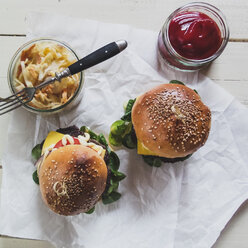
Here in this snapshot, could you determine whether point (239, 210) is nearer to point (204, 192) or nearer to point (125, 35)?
point (204, 192)

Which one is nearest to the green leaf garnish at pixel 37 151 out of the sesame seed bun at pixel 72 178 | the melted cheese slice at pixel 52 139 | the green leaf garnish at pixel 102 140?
the melted cheese slice at pixel 52 139

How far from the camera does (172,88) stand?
144 cm

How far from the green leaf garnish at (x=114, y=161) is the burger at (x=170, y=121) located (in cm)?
17

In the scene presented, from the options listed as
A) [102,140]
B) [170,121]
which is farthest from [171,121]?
[102,140]

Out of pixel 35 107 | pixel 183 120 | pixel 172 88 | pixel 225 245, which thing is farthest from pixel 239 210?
pixel 35 107

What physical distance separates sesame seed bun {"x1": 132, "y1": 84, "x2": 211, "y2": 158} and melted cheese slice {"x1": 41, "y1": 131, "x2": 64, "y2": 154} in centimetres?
37

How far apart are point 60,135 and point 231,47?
36.2 inches

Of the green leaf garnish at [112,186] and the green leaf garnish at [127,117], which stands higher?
the green leaf garnish at [127,117]

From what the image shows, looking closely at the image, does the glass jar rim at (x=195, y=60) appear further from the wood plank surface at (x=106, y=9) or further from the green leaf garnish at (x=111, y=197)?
the green leaf garnish at (x=111, y=197)

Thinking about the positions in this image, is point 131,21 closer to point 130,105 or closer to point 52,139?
point 130,105

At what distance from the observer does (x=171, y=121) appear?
4.54 feet

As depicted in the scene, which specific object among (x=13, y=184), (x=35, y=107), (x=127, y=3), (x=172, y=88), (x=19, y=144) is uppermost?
(x=127, y=3)

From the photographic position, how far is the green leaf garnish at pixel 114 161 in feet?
5.16

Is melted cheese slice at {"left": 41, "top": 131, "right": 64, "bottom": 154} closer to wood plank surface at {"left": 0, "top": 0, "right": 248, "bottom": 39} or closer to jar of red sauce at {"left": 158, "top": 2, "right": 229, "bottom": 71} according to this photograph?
wood plank surface at {"left": 0, "top": 0, "right": 248, "bottom": 39}
